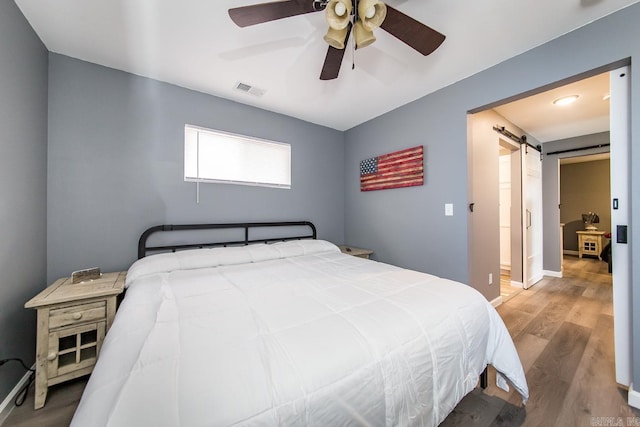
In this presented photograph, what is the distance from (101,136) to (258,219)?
1668 millimetres

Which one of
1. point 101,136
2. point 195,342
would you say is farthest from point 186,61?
point 195,342

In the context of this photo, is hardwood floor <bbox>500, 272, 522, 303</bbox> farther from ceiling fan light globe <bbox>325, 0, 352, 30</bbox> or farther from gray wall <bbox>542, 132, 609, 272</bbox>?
ceiling fan light globe <bbox>325, 0, 352, 30</bbox>

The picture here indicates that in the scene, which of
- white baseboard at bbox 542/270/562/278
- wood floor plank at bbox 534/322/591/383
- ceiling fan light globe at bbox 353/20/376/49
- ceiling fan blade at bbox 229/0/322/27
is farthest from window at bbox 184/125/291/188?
white baseboard at bbox 542/270/562/278

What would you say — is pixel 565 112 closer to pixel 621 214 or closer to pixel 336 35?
pixel 621 214

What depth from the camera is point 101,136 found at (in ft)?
6.86

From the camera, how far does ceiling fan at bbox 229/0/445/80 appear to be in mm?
1232

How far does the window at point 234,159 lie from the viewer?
2.56 meters

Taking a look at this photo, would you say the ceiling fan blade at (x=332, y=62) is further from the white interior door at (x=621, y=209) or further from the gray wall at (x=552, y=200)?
the gray wall at (x=552, y=200)

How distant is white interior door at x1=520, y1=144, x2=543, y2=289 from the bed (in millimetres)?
3142

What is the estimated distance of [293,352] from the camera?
82cm

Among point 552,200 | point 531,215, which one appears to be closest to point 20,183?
point 531,215

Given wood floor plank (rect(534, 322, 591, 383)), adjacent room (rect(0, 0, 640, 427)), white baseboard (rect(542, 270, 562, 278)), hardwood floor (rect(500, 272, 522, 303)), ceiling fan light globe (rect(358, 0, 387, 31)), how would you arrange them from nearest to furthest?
1. adjacent room (rect(0, 0, 640, 427))
2. ceiling fan light globe (rect(358, 0, 387, 31))
3. wood floor plank (rect(534, 322, 591, 383))
4. hardwood floor (rect(500, 272, 522, 303))
5. white baseboard (rect(542, 270, 562, 278))

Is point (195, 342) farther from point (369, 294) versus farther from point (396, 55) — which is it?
point (396, 55)

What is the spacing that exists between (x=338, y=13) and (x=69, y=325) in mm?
2555
